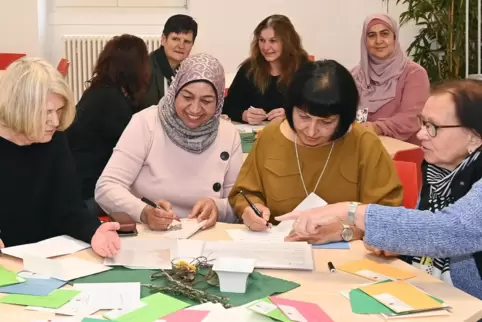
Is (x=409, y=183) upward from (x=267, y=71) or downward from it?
downward

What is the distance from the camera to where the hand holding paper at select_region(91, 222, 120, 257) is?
6.81 feet

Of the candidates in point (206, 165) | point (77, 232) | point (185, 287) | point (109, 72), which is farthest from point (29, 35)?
point (185, 287)

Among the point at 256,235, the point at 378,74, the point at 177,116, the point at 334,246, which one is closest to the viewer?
the point at 334,246

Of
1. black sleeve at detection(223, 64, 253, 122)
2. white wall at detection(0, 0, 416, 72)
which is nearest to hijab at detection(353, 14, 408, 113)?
black sleeve at detection(223, 64, 253, 122)

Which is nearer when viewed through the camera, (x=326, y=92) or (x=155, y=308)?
(x=155, y=308)

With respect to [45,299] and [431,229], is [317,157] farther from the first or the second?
[45,299]

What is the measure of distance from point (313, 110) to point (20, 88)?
1.07 m

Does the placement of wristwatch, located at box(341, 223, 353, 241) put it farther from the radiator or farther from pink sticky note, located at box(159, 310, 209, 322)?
the radiator

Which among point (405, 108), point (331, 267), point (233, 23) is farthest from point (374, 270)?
point (233, 23)

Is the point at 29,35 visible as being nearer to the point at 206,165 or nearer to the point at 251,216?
the point at 206,165

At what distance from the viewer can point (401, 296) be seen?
1.77 meters

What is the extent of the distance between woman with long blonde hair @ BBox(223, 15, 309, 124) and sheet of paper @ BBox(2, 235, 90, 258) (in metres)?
2.67

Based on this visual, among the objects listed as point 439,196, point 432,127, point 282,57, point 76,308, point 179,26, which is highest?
point 179,26

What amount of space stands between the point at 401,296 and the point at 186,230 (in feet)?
2.90
